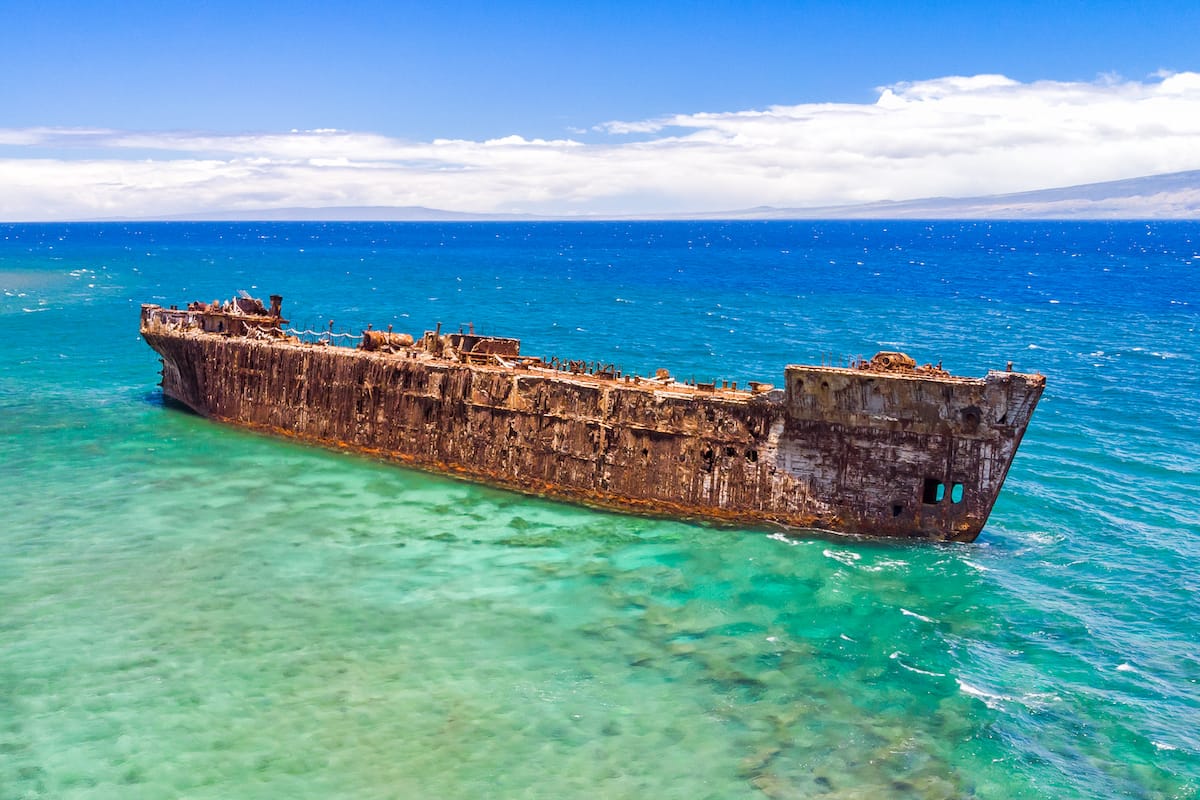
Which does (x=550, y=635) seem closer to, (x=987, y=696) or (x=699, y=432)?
(x=699, y=432)

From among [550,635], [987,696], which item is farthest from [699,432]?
[987,696]

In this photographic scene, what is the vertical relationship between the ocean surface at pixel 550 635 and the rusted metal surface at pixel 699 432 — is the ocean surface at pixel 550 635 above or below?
below

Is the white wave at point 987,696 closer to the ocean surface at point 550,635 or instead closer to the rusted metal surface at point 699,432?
the ocean surface at point 550,635

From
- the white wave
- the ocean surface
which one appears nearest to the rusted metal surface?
the ocean surface

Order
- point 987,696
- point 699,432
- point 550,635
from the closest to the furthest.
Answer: point 987,696
point 550,635
point 699,432

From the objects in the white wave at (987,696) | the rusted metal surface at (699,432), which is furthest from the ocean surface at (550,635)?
the rusted metal surface at (699,432)

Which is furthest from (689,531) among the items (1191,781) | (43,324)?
(43,324)

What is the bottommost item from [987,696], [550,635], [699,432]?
[987,696]

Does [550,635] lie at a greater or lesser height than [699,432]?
lesser

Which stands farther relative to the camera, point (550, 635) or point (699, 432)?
point (699, 432)

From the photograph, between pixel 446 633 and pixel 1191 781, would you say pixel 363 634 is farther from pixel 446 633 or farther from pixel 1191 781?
pixel 1191 781

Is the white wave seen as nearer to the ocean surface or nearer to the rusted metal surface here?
the ocean surface
